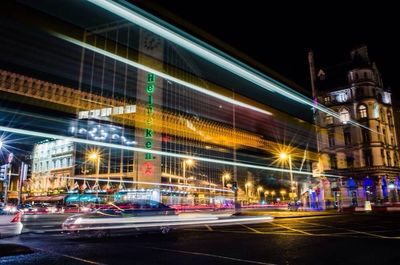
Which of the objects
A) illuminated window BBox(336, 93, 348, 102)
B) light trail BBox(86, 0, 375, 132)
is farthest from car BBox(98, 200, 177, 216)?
illuminated window BBox(336, 93, 348, 102)

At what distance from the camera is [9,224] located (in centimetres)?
1306

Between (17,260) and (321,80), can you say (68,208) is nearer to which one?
(17,260)

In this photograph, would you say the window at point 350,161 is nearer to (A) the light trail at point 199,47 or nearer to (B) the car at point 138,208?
(A) the light trail at point 199,47

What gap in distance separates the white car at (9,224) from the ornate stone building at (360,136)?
50487 millimetres

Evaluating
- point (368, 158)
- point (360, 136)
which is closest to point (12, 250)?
point (368, 158)

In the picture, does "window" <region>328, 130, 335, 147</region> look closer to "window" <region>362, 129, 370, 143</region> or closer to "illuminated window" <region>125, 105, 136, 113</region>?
"window" <region>362, 129, 370, 143</region>

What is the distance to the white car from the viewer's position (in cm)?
1286

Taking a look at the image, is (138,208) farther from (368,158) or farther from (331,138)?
(331,138)

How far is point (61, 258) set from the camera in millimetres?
9188

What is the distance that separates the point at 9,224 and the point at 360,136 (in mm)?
56006

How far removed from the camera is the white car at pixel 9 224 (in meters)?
12.9

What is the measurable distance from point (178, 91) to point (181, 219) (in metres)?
61.0

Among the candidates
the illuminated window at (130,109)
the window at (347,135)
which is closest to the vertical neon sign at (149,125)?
the illuminated window at (130,109)

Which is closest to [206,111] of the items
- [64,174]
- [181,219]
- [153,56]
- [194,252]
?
[153,56]
